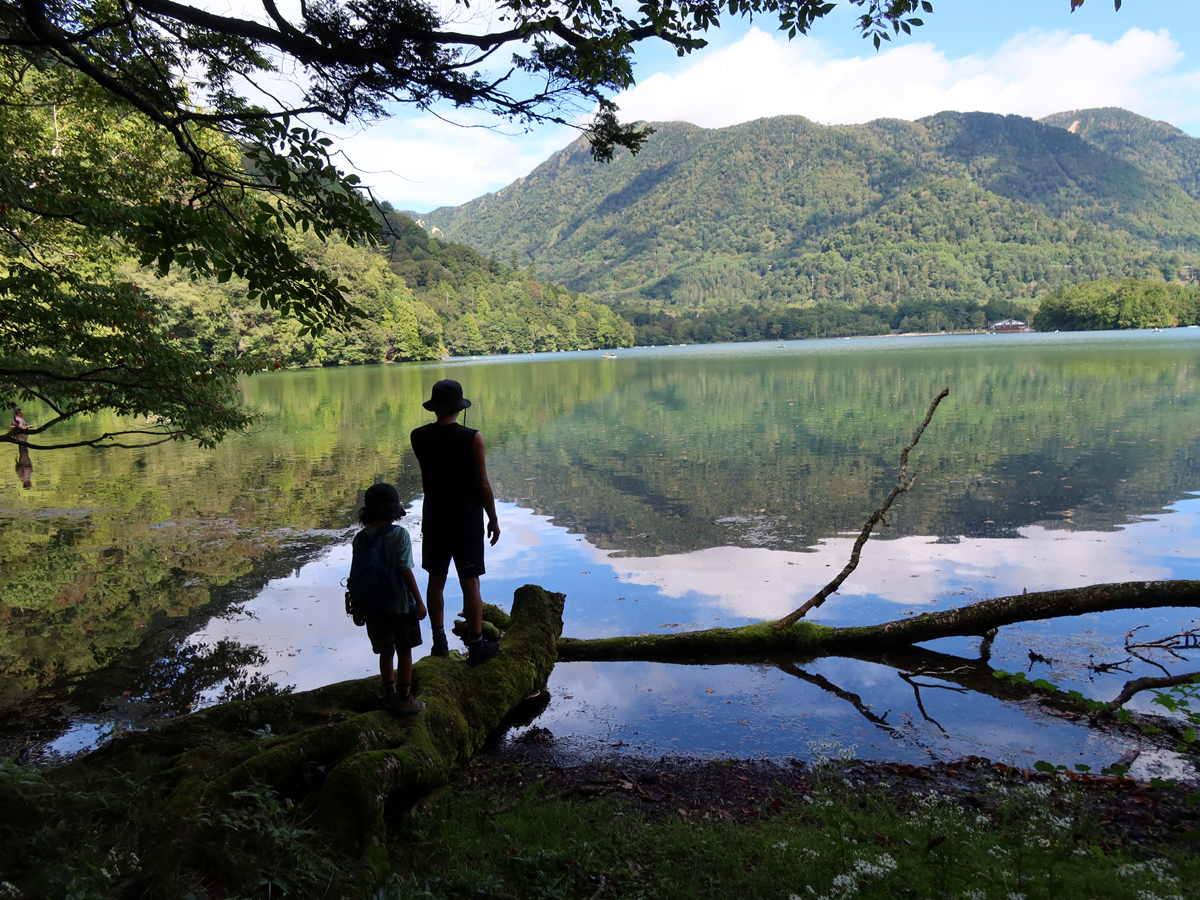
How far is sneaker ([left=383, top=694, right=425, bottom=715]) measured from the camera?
15.2 feet

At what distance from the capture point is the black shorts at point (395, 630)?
4.57 metres

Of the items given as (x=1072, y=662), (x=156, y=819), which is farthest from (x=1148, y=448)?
(x=156, y=819)

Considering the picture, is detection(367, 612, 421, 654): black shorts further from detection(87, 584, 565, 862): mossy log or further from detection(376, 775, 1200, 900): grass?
detection(376, 775, 1200, 900): grass

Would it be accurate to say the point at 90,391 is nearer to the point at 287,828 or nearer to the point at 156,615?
the point at 156,615

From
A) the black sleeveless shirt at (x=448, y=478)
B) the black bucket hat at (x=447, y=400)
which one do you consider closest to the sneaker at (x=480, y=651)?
the black sleeveless shirt at (x=448, y=478)

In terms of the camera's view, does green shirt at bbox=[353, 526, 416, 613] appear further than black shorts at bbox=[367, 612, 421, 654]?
No

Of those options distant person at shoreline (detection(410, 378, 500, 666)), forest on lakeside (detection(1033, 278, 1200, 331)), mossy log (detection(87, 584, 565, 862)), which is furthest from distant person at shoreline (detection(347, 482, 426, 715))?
forest on lakeside (detection(1033, 278, 1200, 331))

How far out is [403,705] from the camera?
15.3 ft

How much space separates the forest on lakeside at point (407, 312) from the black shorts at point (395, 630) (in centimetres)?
1299

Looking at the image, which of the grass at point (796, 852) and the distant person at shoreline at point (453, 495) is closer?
the grass at point (796, 852)

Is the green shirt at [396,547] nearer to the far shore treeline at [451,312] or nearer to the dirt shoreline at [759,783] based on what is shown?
the dirt shoreline at [759,783]

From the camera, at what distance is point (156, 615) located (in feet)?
27.6

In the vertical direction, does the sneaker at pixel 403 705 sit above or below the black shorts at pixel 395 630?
below

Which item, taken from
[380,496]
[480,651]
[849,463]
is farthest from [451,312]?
[380,496]
